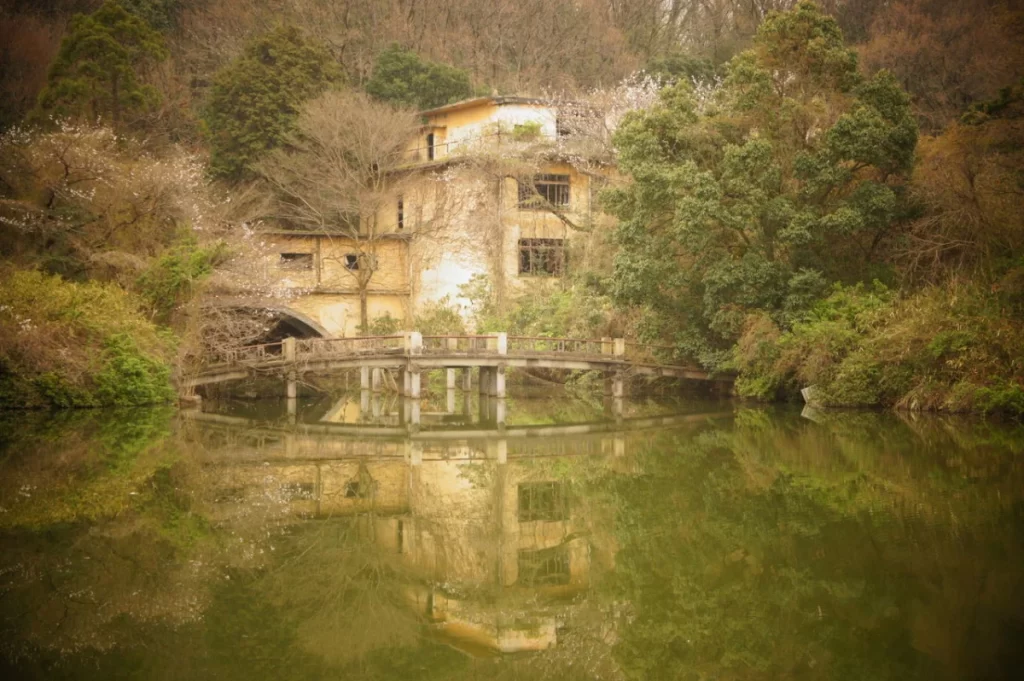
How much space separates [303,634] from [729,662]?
3.37 meters

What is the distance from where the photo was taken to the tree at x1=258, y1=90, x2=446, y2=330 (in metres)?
33.6

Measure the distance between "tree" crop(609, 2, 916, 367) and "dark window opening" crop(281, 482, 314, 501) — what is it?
12.5 m

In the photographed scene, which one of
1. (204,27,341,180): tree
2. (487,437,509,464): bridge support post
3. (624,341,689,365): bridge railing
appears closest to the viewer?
(487,437,509,464): bridge support post

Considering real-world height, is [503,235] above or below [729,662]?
above

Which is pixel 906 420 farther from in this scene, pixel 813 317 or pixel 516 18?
pixel 516 18

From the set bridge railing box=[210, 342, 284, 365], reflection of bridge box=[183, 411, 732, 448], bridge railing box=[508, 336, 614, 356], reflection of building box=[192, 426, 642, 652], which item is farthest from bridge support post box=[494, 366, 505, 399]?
bridge railing box=[210, 342, 284, 365]

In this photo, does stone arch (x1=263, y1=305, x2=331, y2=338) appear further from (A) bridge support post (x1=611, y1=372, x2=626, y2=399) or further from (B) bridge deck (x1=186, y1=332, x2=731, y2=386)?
(A) bridge support post (x1=611, y1=372, x2=626, y2=399)

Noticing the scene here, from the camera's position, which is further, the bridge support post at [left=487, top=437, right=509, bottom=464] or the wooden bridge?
the wooden bridge

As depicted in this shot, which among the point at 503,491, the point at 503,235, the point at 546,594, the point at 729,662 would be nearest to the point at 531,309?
the point at 503,235

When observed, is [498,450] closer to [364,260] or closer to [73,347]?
[73,347]

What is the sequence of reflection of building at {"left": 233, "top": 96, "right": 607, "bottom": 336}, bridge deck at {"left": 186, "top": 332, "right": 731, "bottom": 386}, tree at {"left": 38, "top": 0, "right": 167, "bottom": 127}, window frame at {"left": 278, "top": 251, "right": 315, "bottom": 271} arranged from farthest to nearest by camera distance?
reflection of building at {"left": 233, "top": 96, "right": 607, "bottom": 336}, window frame at {"left": 278, "top": 251, "right": 315, "bottom": 271}, tree at {"left": 38, "top": 0, "right": 167, "bottom": 127}, bridge deck at {"left": 186, "top": 332, "right": 731, "bottom": 386}

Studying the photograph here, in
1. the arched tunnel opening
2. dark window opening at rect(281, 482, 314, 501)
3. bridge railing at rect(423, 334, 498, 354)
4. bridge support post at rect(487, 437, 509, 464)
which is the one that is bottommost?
bridge support post at rect(487, 437, 509, 464)

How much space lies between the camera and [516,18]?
4716 cm

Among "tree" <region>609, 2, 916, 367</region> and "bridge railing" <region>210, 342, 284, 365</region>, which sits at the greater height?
"tree" <region>609, 2, 916, 367</region>
